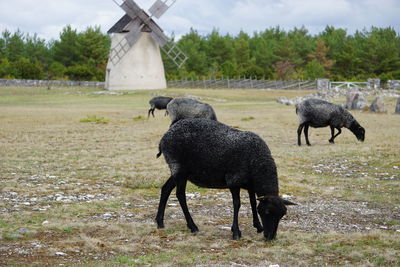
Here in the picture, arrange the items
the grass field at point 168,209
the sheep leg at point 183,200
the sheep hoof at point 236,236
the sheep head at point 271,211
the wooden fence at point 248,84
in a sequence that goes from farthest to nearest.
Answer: the wooden fence at point 248,84, the sheep leg at point 183,200, the sheep hoof at point 236,236, the sheep head at point 271,211, the grass field at point 168,209

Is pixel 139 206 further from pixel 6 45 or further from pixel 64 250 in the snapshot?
pixel 6 45

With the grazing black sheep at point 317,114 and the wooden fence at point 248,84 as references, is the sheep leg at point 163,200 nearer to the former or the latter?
the grazing black sheep at point 317,114

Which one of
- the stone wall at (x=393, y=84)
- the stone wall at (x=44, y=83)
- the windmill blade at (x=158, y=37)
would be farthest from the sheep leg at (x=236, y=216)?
the stone wall at (x=44, y=83)

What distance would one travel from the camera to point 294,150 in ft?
65.7

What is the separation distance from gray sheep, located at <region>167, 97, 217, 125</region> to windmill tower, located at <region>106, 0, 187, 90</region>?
42515mm

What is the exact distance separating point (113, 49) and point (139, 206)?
57.6 m

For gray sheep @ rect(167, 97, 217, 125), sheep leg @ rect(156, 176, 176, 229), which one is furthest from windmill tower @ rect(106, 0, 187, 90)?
sheep leg @ rect(156, 176, 176, 229)

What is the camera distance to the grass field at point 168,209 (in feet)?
25.8

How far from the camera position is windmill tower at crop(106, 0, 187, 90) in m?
64.1

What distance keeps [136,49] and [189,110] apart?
44.8 meters

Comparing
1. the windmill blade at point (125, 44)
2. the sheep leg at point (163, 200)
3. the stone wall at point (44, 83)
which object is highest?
the windmill blade at point (125, 44)

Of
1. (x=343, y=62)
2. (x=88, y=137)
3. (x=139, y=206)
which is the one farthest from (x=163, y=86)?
(x=139, y=206)

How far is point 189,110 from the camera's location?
2272 centimetres

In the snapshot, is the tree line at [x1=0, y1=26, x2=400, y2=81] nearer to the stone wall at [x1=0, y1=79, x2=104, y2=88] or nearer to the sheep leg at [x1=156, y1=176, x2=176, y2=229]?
the stone wall at [x1=0, y1=79, x2=104, y2=88]
